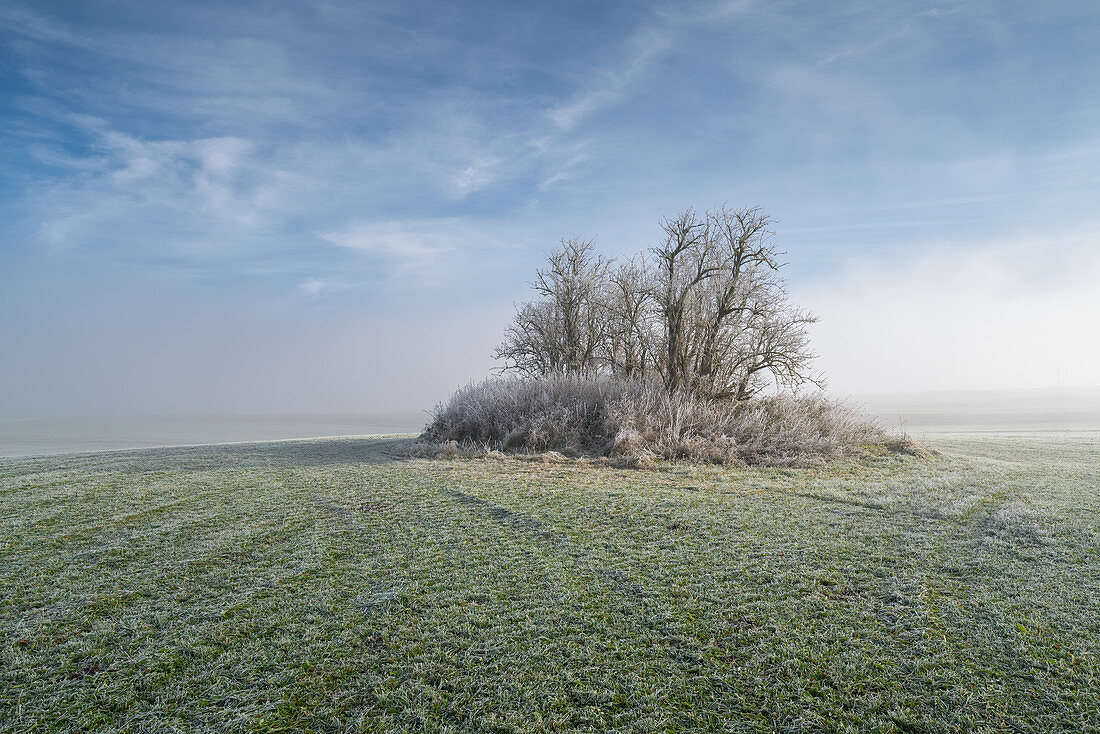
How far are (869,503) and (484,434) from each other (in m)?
5.80

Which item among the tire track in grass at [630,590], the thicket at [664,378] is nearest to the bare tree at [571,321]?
the thicket at [664,378]

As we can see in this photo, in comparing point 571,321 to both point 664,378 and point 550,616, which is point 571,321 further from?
point 550,616

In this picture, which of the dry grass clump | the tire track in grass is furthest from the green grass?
the dry grass clump

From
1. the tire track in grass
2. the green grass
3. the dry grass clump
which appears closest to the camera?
the green grass

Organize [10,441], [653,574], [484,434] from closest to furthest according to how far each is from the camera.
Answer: [653,574]
[484,434]
[10,441]

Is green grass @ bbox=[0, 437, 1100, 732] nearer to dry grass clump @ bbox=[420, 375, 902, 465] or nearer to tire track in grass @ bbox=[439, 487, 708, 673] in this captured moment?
tire track in grass @ bbox=[439, 487, 708, 673]

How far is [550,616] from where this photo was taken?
180 cm

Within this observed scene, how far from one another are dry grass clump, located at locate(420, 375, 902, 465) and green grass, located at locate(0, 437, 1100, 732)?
2998 millimetres

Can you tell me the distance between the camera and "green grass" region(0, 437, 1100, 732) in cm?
135

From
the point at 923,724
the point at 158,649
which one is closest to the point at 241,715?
the point at 158,649

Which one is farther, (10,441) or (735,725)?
(10,441)

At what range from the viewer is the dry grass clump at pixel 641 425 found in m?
6.70

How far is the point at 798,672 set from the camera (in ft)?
4.84

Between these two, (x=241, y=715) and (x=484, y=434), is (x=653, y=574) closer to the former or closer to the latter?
(x=241, y=715)
